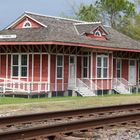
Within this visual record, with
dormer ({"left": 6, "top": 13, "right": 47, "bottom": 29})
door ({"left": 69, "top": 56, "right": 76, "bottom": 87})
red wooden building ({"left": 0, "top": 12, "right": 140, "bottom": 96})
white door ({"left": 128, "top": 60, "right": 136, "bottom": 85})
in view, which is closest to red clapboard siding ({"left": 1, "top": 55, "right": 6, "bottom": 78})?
red wooden building ({"left": 0, "top": 12, "right": 140, "bottom": 96})

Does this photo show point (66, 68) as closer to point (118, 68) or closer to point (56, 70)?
point (56, 70)

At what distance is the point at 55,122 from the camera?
50.7 ft

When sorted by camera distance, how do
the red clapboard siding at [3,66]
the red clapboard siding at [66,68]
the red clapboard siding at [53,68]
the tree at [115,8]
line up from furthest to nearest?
the tree at [115,8], the red clapboard siding at [3,66], the red clapboard siding at [66,68], the red clapboard siding at [53,68]

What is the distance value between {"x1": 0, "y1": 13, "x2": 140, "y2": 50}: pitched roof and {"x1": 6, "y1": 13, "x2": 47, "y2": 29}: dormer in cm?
30

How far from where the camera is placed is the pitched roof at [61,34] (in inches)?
1288

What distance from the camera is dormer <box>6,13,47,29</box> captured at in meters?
36.9

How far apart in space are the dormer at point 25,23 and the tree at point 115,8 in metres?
33.7

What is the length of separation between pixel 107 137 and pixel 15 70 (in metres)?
22.9

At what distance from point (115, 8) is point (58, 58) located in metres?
38.9

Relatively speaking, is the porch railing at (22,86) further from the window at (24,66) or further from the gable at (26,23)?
the gable at (26,23)

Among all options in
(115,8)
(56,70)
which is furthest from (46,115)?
(115,8)

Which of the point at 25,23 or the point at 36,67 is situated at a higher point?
the point at 25,23

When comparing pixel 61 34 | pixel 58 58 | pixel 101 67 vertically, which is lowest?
pixel 101 67

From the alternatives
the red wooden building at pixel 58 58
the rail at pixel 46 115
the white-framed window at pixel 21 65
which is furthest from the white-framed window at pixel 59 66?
the rail at pixel 46 115
